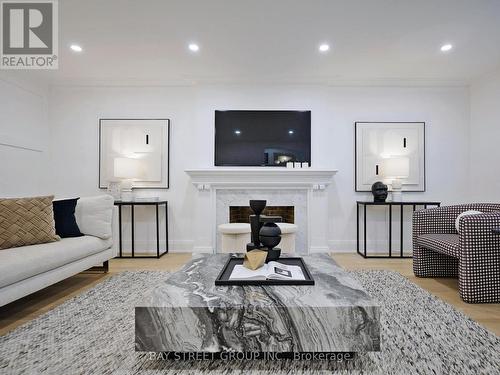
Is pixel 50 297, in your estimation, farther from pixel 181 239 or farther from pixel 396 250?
pixel 396 250

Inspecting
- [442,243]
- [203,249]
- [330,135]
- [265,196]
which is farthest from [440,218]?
[203,249]

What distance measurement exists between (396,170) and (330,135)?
101cm

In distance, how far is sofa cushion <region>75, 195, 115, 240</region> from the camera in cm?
269

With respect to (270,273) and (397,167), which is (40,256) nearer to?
(270,273)

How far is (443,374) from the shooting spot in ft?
4.17

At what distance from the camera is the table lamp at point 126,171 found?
11.7 ft

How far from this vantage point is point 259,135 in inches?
149

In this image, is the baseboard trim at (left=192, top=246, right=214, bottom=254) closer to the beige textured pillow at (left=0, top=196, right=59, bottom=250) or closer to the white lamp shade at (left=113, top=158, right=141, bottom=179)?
the white lamp shade at (left=113, top=158, right=141, bottom=179)

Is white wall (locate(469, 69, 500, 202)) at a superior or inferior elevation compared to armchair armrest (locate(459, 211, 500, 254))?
superior

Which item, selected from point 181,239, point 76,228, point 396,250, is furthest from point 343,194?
point 76,228

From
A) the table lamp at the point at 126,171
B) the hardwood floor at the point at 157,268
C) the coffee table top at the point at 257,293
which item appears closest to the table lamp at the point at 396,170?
the hardwood floor at the point at 157,268

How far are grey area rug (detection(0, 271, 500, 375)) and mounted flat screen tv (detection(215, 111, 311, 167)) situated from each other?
225 cm

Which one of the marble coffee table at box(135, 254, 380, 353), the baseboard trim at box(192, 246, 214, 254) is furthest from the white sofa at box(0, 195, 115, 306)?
the marble coffee table at box(135, 254, 380, 353)

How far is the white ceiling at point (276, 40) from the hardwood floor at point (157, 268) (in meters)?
2.45
